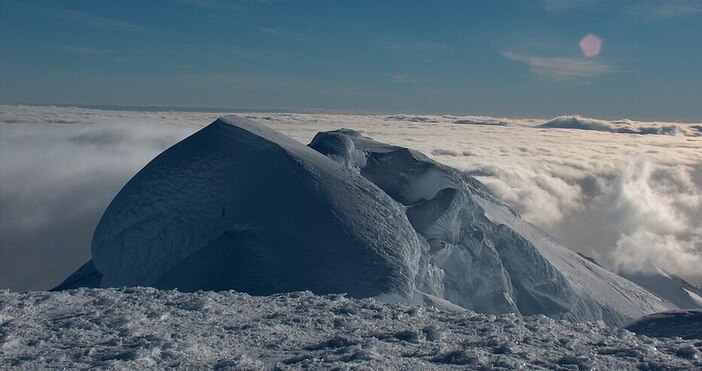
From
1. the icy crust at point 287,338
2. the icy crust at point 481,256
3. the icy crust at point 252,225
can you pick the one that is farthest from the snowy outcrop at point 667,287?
the icy crust at point 287,338

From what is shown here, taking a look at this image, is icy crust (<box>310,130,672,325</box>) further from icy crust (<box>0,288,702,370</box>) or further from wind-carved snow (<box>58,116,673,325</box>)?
icy crust (<box>0,288,702,370</box>)

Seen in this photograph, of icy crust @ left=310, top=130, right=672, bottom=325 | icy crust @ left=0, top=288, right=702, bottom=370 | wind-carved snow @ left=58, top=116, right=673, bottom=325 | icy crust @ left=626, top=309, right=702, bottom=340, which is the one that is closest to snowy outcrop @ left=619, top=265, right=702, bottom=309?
icy crust @ left=310, top=130, right=672, bottom=325

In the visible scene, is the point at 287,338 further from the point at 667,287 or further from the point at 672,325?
the point at 667,287

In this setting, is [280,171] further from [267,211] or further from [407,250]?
[407,250]

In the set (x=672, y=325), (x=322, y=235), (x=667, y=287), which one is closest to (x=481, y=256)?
(x=322, y=235)

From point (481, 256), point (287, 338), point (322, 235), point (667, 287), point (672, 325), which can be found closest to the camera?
point (287, 338)

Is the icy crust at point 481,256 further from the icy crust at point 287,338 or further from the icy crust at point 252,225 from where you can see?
the icy crust at point 287,338
